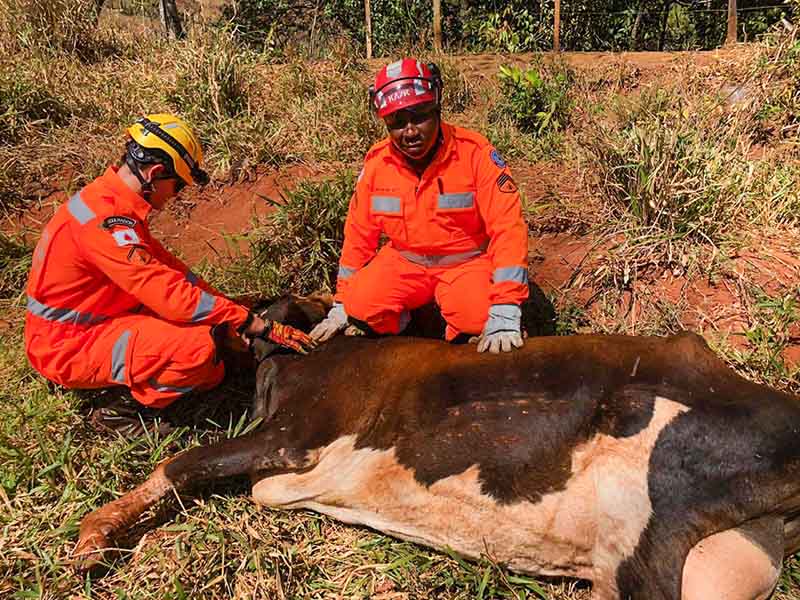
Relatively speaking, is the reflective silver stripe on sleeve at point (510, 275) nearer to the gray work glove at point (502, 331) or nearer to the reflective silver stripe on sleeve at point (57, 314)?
the gray work glove at point (502, 331)

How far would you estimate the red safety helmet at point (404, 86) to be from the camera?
285 cm

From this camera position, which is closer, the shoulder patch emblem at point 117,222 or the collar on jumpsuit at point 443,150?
the shoulder patch emblem at point 117,222

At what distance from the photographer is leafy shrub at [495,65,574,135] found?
5.34m

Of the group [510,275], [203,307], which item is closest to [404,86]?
[510,275]

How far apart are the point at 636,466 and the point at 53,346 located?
2496mm

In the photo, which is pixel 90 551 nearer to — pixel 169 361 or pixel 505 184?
pixel 169 361

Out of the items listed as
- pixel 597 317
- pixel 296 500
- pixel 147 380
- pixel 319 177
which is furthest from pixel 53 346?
pixel 597 317

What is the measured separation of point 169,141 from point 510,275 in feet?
5.42

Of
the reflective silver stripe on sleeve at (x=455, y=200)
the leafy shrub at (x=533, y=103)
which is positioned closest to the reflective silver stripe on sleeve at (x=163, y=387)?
the reflective silver stripe on sleeve at (x=455, y=200)

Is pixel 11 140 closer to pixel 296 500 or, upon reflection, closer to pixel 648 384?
pixel 296 500

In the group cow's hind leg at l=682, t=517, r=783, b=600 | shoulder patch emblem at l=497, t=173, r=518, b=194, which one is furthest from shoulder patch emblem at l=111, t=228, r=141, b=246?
cow's hind leg at l=682, t=517, r=783, b=600

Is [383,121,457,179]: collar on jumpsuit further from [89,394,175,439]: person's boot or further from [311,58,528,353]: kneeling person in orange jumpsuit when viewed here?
[89,394,175,439]: person's boot

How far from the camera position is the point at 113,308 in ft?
9.57

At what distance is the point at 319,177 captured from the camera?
15.6 feet
